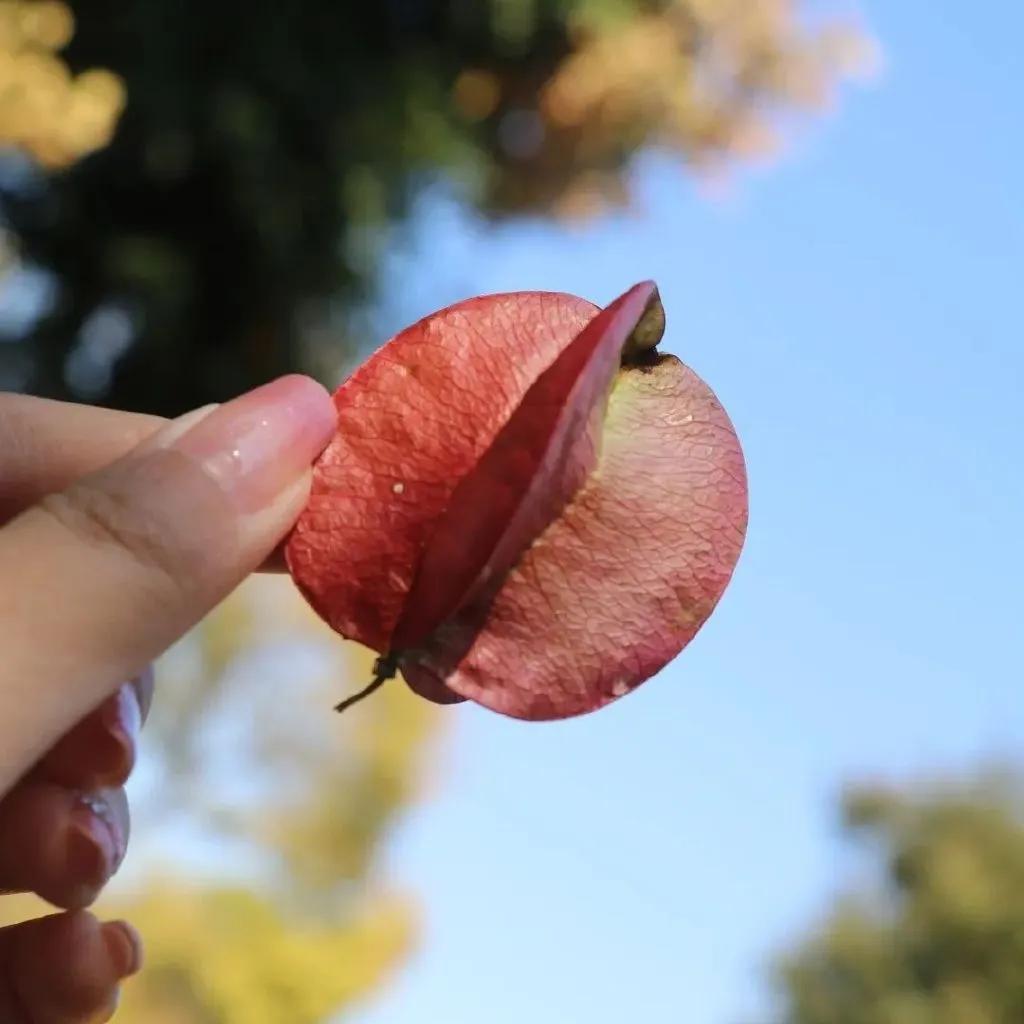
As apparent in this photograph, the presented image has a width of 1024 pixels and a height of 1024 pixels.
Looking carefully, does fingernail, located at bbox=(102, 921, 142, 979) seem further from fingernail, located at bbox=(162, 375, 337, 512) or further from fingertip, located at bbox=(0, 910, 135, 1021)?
fingernail, located at bbox=(162, 375, 337, 512)

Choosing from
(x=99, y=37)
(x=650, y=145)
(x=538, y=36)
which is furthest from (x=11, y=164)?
(x=650, y=145)

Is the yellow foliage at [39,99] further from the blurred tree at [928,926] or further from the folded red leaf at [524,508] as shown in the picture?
the blurred tree at [928,926]

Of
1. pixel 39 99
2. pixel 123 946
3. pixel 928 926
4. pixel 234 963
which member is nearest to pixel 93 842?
pixel 123 946

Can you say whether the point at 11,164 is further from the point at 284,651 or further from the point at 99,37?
the point at 284,651

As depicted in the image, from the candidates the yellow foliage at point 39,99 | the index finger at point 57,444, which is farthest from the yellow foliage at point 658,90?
the index finger at point 57,444

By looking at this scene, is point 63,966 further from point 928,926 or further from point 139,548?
point 928,926
